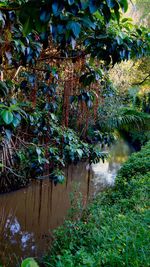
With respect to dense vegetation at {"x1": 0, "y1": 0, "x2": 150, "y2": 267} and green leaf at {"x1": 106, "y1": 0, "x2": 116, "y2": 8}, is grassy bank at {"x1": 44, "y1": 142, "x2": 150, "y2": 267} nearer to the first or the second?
dense vegetation at {"x1": 0, "y1": 0, "x2": 150, "y2": 267}

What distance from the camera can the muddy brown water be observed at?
12.1ft

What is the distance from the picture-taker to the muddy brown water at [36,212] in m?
3.68

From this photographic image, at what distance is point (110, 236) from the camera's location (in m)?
2.42

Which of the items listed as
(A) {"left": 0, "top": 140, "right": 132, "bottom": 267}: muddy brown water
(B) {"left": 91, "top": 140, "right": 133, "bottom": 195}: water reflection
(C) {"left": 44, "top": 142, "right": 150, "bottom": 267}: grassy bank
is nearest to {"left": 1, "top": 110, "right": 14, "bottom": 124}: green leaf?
(C) {"left": 44, "top": 142, "right": 150, "bottom": 267}: grassy bank

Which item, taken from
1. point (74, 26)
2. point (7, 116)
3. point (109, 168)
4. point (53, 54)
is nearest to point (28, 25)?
point (74, 26)

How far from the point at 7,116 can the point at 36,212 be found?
3.40 m

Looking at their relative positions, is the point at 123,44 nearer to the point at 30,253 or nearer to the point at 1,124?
the point at 1,124

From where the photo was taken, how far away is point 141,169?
479cm

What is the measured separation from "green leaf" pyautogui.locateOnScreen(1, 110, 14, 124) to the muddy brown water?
203 centimetres

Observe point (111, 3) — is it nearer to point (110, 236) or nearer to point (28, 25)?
point (28, 25)

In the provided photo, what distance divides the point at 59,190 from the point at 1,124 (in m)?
4.18

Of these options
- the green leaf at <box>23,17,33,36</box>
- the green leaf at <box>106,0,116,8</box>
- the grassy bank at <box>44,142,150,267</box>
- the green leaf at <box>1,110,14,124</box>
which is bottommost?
the grassy bank at <box>44,142,150,267</box>

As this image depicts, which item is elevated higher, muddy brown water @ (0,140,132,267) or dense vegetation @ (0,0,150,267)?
dense vegetation @ (0,0,150,267)

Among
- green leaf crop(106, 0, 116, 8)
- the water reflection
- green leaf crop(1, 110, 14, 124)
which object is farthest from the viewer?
the water reflection
